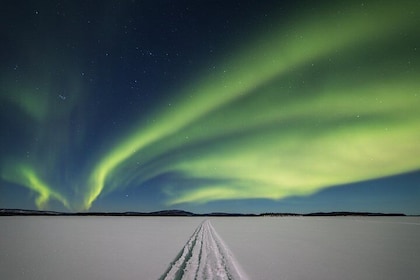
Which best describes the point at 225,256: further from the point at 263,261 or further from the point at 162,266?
the point at 162,266

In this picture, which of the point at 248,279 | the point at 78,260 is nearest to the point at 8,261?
the point at 78,260

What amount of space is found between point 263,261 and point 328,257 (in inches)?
92.1

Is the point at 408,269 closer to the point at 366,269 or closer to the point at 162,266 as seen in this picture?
the point at 366,269

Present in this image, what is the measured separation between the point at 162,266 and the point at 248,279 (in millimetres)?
2495

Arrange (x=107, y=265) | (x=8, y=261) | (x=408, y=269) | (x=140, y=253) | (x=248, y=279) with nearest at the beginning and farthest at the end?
(x=248, y=279)
(x=408, y=269)
(x=107, y=265)
(x=8, y=261)
(x=140, y=253)

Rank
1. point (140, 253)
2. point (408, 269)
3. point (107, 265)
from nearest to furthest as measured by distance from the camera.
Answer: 1. point (408, 269)
2. point (107, 265)
3. point (140, 253)

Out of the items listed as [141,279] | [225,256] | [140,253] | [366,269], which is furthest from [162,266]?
[366,269]

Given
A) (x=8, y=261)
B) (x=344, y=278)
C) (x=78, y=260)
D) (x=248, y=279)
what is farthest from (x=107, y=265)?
(x=344, y=278)

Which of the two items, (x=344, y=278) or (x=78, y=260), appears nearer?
(x=344, y=278)

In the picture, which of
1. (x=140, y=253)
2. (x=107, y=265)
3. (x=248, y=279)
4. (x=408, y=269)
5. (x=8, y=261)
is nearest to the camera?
(x=248, y=279)

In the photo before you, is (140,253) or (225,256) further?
(140,253)

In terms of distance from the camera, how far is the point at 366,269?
786 cm

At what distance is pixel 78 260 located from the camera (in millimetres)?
9227

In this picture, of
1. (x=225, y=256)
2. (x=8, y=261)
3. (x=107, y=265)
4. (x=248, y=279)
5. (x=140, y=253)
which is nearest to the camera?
(x=248, y=279)
